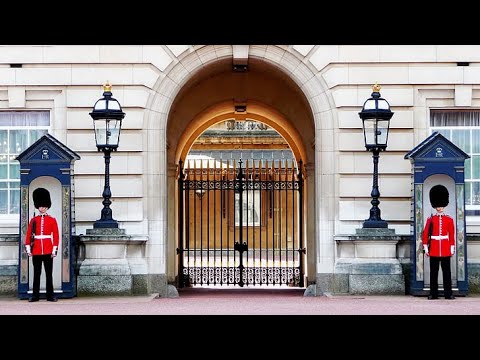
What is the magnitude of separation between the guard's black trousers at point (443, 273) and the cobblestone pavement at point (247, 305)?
13cm

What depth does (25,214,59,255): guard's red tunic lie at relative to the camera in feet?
43.4

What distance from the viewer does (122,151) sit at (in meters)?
14.7

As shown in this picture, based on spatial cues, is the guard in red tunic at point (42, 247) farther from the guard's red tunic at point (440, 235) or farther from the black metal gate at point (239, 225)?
the guard's red tunic at point (440, 235)

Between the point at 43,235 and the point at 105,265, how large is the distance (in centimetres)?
100

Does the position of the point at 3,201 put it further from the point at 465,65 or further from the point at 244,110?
the point at 465,65

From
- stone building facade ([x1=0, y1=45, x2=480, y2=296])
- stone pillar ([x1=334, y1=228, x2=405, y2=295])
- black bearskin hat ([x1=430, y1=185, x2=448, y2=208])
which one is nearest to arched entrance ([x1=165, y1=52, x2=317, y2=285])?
stone building facade ([x1=0, y1=45, x2=480, y2=296])

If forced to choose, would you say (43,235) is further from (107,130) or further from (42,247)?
(107,130)

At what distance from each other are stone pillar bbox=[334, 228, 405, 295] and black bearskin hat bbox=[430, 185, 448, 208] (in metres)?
0.66

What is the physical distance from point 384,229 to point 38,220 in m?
4.44

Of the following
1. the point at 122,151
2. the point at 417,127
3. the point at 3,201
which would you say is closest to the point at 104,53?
the point at 122,151

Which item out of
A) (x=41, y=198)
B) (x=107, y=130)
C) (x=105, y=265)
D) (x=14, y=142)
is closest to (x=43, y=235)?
(x=41, y=198)

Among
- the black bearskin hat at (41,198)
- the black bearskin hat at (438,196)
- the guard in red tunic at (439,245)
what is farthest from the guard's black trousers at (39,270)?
the black bearskin hat at (438,196)

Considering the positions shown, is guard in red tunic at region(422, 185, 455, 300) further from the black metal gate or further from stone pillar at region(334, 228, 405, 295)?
the black metal gate

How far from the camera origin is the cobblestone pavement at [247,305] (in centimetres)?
1138
